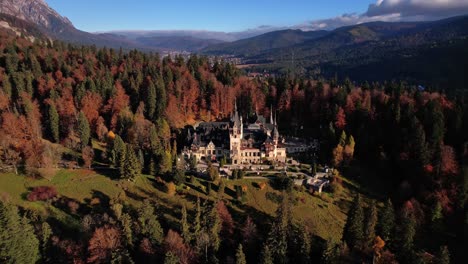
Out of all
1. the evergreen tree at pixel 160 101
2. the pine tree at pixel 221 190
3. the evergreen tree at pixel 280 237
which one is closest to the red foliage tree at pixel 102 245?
the pine tree at pixel 221 190

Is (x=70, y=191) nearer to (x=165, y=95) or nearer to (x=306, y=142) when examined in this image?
(x=165, y=95)

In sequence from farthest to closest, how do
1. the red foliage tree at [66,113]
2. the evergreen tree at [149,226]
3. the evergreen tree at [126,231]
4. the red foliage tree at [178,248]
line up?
the red foliage tree at [66,113], the evergreen tree at [149,226], the evergreen tree at [126,231], the red foliage tree at [178,248]

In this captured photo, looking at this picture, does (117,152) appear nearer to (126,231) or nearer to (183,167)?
(183,167)

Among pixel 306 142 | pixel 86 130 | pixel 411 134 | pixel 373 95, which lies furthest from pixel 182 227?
pixel 373 95

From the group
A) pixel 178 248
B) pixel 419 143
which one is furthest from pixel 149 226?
pixel 419 143

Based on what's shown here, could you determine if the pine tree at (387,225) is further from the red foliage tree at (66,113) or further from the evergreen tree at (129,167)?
the red foliage tree at (66,113)

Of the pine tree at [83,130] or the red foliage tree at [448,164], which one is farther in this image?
the pine tree at [83,130]
